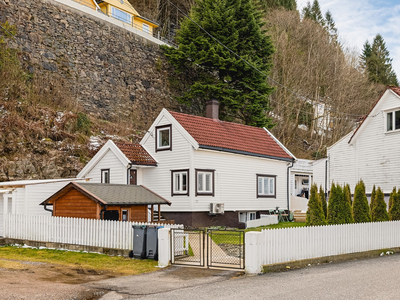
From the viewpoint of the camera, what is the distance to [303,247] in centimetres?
1434

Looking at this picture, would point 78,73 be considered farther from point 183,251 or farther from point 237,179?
point 183,251

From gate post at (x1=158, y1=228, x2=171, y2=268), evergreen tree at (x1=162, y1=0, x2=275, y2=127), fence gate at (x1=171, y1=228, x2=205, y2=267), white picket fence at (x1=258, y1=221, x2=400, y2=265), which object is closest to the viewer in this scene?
white picket fence at (x1=258, y1=221, x2=400, y2=265)

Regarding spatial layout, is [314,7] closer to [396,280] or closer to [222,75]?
[222,75]

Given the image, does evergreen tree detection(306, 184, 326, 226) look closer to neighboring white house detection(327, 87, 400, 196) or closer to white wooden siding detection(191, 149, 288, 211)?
white wooden siding detection(191, 149, 288, 211)

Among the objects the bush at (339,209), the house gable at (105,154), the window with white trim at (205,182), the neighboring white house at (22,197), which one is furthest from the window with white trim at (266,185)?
the neighboring white house at (22,197)

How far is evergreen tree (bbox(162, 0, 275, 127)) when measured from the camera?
38250mm

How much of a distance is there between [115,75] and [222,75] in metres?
9.05

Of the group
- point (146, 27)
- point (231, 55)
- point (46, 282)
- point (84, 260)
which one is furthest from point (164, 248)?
point (146, 27)

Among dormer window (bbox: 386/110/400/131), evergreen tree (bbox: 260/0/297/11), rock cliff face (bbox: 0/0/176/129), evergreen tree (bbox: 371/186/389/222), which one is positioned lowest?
evergreen tree (bbox: 371/186/389/222)

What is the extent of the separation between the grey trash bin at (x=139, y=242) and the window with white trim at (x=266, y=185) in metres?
14.8

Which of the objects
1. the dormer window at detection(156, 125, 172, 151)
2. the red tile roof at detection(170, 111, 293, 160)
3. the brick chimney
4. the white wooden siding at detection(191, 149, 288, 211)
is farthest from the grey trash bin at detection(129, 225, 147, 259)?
the brick chimney

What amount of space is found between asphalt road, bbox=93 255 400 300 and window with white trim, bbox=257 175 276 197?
15.5 metres

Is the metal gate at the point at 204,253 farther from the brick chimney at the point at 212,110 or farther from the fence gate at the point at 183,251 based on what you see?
the brick chimney at the point at 212,110

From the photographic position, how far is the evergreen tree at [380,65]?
70.9m
